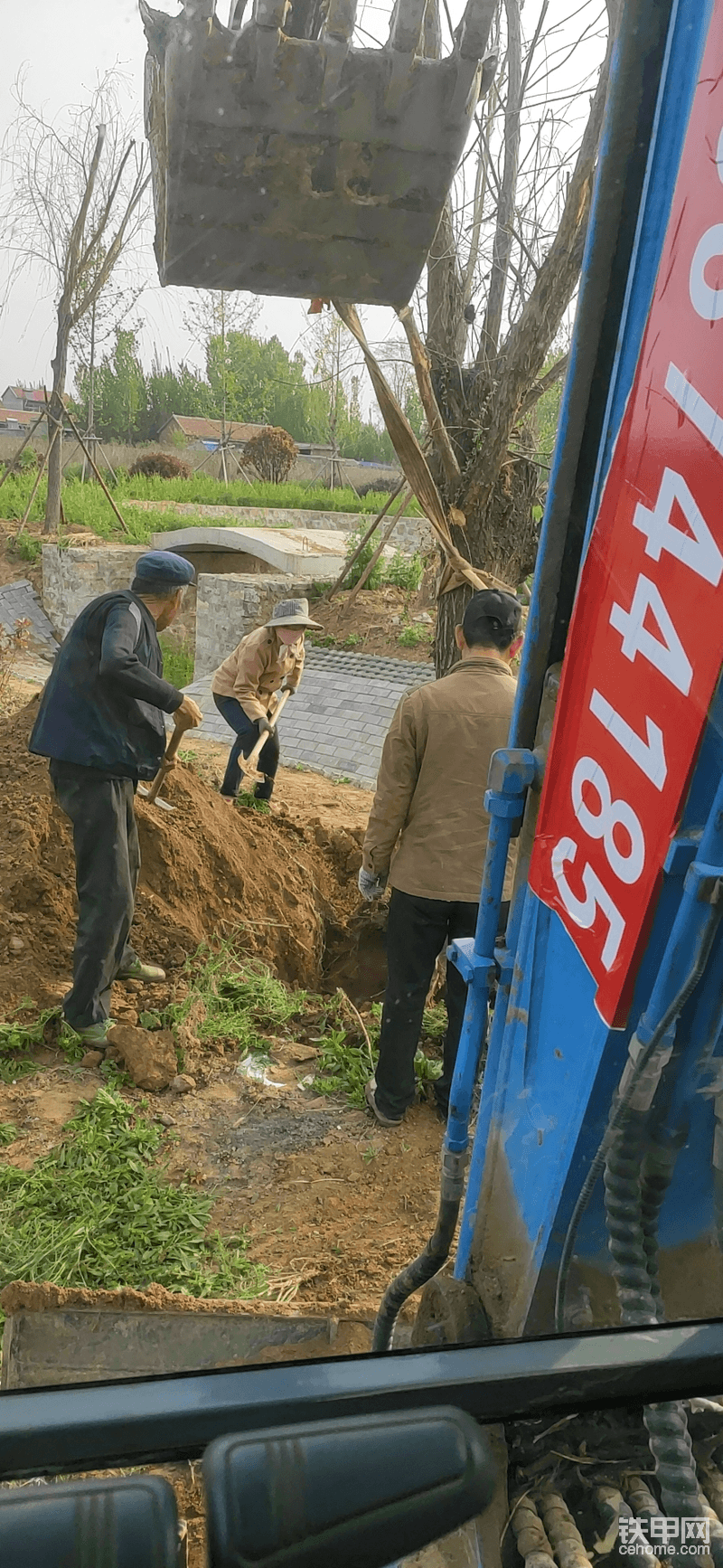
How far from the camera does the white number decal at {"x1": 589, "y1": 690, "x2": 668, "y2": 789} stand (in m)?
1.08

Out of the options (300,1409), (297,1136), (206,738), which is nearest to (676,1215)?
(300,1409)

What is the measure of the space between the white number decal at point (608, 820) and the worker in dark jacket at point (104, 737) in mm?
3040

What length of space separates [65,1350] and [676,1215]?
1.61m

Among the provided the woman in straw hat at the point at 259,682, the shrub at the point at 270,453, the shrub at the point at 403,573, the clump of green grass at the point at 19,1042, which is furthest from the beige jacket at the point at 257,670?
the shrub at the point at 270,453

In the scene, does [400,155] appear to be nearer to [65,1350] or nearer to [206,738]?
[65,1350]

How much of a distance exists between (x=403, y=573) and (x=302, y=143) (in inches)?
523

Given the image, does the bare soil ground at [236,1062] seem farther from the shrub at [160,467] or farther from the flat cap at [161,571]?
the shrub at [160,467]

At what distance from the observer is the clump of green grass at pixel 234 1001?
474cm

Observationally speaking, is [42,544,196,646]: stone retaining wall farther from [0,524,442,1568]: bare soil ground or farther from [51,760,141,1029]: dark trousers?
Answer: [51,760,141,1029]: dark trousers

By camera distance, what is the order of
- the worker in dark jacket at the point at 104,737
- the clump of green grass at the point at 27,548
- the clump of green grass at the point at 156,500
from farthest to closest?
the clump of green grass at the point at 156,500, the clump of green grass at the point at 27,548, the worker in dark jacket at the point at 104,737

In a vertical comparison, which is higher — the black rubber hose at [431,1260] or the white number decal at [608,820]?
the white number decal at [608,820]

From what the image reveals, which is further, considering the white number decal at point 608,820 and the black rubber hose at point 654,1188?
the black rubber hose at point 654,1188

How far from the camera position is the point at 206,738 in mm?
10711

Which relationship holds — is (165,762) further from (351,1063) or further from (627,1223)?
(627,1223)
